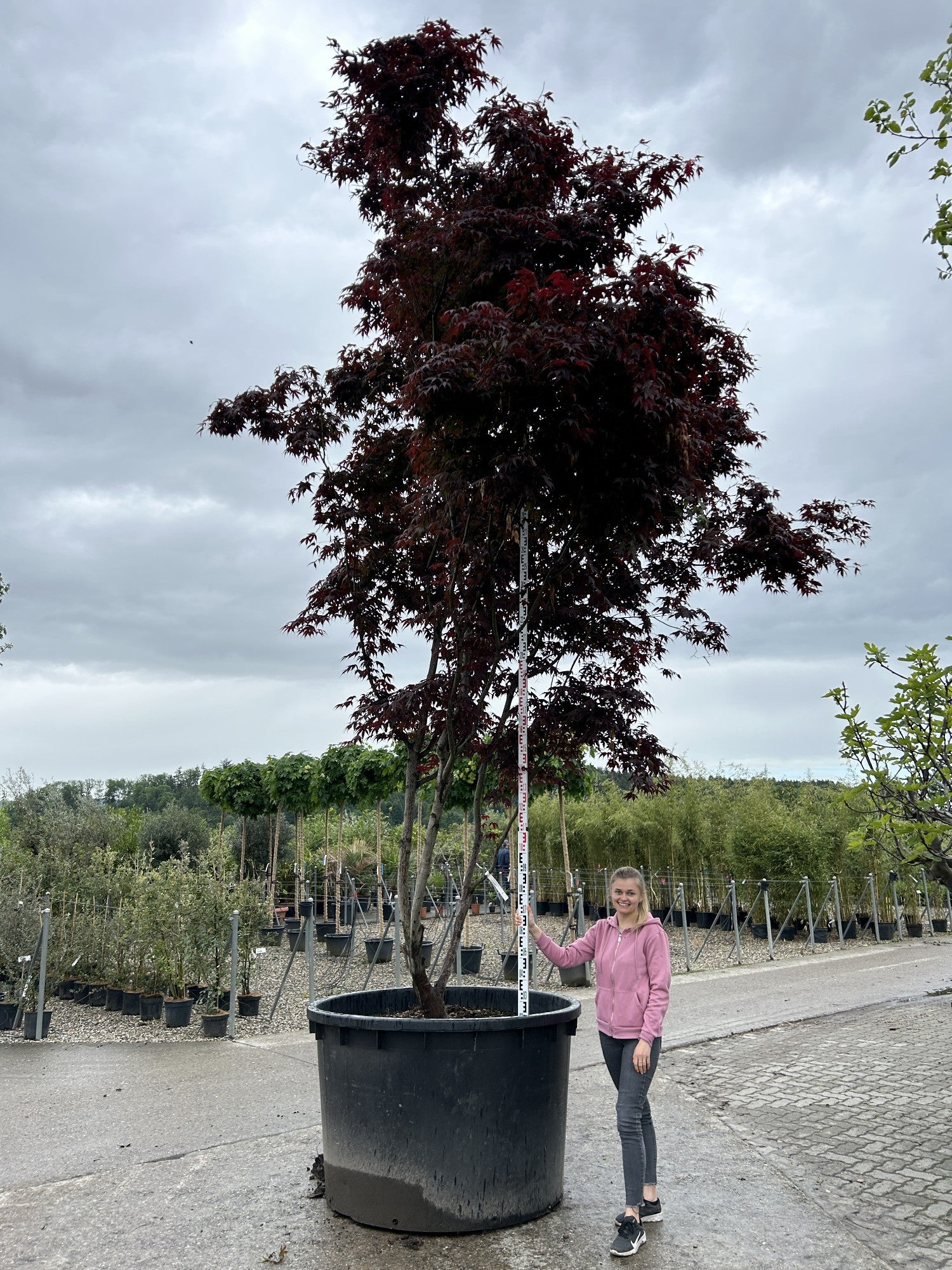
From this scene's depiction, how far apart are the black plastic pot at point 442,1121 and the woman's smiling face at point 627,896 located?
19.0 inches

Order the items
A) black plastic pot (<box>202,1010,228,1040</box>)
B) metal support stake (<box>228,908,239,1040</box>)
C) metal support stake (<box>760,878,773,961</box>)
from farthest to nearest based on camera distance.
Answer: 1. metal support stake (<box>760,878,773,961</box>)
2. black plastic pot (<box>202,1010,228,1040</box>)
3. metal support stake (<box>228,908,239,1040</box>)

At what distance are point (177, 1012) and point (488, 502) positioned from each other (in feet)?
21.4

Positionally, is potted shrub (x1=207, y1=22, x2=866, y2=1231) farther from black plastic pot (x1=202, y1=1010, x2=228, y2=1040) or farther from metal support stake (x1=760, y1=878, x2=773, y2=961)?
metal support stake (x1=760, y1=878, x2=773, y2=961)

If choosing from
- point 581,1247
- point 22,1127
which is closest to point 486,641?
point 581,1247

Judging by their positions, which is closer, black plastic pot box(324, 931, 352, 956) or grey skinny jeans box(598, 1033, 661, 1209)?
grey skinny jeans box(598, 1033, 661, 1209)

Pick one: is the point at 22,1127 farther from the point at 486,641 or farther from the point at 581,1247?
the point at 486,641

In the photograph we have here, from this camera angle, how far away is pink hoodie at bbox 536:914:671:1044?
3.50m

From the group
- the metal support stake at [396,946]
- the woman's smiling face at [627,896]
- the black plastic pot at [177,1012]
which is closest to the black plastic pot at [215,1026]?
the black plastic pot at [177,1012]

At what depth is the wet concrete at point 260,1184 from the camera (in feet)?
10.6

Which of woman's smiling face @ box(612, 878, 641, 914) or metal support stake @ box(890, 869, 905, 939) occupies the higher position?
woman's smiling face @ box(612, 878, 641, 914)

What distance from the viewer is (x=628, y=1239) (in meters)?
3.24

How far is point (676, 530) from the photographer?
4629mm

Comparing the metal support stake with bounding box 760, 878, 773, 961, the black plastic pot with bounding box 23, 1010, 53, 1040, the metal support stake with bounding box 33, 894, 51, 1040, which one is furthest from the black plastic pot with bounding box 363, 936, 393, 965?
the metal support stake with bounding box 760, 878, 773, 961

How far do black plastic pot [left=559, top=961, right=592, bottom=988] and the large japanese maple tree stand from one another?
6317 mm
